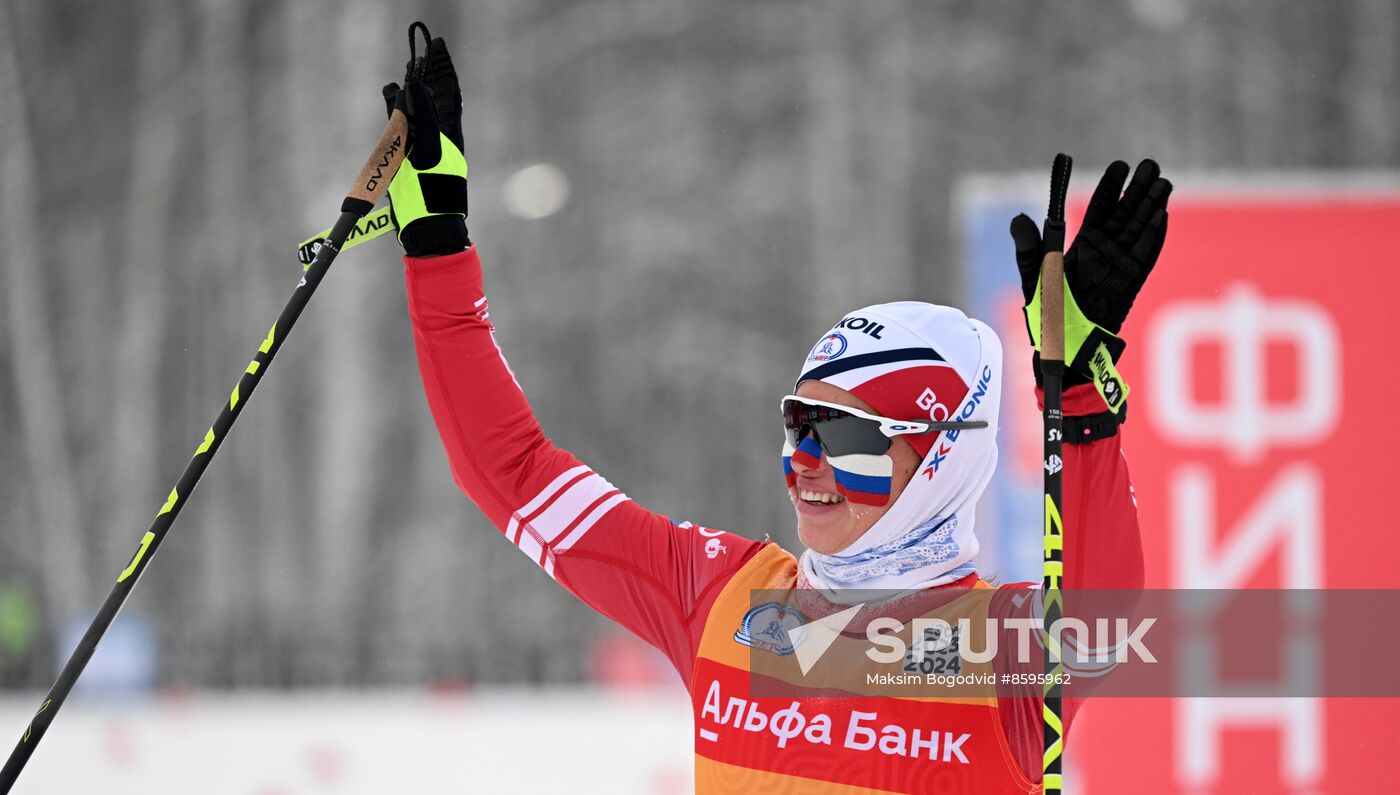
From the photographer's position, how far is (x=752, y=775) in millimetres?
1850

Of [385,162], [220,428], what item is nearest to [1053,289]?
[385,162]

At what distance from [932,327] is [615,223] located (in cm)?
750

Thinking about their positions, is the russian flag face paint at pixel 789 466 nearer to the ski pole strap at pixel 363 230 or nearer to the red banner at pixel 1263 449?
the ski pole strap at pixel 363 230

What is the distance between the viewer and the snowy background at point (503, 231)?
8680 mm

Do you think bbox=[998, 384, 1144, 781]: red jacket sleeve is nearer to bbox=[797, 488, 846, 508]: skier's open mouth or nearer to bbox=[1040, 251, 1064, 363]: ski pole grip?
bbox=[1040, 251, 1064, 363]: ski pole grip

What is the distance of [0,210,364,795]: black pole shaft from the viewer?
1.84 metres

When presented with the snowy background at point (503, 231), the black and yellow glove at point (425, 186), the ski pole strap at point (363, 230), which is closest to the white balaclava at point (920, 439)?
the black and yellow glove at point (425, 186)

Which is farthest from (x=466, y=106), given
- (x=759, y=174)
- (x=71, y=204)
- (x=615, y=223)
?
(x=71, y=204)

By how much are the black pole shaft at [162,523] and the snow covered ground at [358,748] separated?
282 centimetres

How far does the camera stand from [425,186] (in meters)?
2.01
